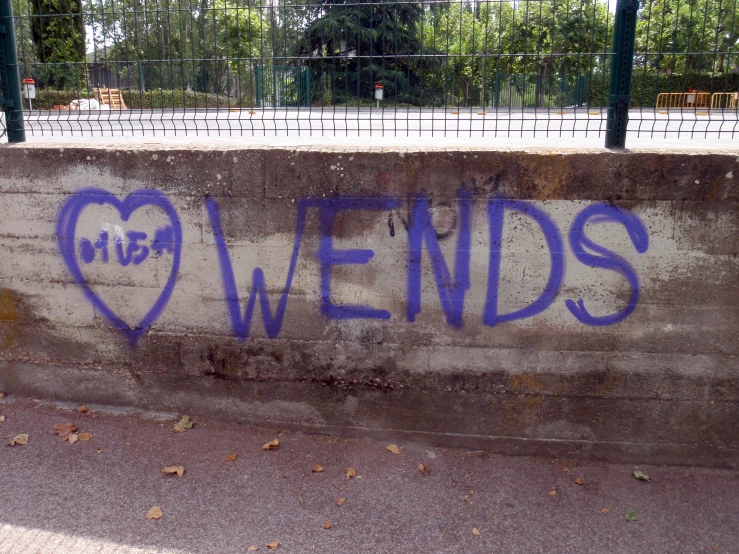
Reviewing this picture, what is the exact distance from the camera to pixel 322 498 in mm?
3248

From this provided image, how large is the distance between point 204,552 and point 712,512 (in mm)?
2333

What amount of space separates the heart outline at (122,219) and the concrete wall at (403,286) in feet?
0.04

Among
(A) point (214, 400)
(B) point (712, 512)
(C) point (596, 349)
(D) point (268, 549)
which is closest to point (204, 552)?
(D) point (268, 549)

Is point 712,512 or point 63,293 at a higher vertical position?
point 63,293

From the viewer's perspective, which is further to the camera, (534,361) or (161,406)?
(161,406)

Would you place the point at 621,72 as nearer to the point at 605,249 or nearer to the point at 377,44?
the point at 605,249

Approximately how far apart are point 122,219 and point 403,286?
162 centimetres

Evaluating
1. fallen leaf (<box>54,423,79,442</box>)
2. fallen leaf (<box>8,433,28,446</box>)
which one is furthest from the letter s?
fallen leaf (<box>8,433,28,446</box>)

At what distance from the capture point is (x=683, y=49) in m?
3.53

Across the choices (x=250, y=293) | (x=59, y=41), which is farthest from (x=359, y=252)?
(x=59, y=41)

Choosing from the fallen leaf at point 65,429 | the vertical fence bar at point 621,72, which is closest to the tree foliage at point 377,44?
the vertical fence bar at point 621,72

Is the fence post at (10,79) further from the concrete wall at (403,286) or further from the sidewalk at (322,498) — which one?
the sidewalk at (322,498)

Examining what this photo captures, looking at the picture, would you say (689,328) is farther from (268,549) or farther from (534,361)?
(268,549)

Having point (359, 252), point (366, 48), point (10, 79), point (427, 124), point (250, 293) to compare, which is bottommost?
point (250, 293)
